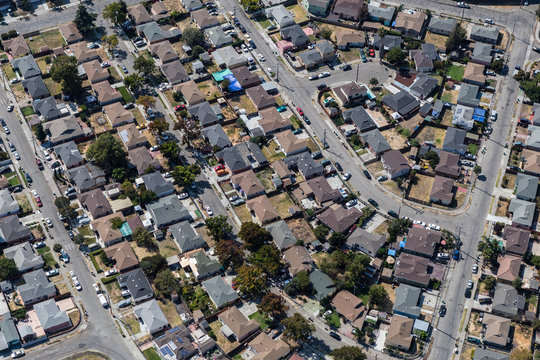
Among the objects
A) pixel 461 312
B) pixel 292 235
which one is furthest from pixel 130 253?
pixel 461 312

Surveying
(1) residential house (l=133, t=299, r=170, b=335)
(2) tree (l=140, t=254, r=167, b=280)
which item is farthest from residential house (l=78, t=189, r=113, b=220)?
(1) residential house (l=133, t=299, r=170, b=335)

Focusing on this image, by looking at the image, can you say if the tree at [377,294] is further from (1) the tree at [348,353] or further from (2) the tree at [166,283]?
(2) the tree at [166,283]

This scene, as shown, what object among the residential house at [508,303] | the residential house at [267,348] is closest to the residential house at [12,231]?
the residential house at [267,348]

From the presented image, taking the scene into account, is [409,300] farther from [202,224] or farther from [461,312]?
[202,224]

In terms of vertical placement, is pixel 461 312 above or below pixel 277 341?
above

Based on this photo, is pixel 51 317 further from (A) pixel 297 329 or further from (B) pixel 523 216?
(B) pixel 523 216

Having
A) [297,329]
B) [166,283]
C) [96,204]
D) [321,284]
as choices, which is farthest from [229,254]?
[96,204]
